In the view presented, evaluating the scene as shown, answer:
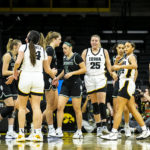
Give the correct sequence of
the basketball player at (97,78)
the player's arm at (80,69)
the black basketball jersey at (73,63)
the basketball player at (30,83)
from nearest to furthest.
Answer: the basketball player at (30,83) < the player's arm at (80,69) < the black basketball jersey at (73,63) < the basketball player at (97,78)

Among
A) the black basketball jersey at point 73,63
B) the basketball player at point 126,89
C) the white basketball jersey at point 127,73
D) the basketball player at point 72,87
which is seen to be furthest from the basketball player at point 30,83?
the white basketball jersey at point 127,73

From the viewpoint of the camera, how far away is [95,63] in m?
7.06

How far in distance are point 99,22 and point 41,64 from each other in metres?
10.7

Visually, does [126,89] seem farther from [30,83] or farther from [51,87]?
[30,83]

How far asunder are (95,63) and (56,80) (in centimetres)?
99

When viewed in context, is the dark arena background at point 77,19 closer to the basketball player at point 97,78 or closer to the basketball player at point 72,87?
the basketball player at point 97,78

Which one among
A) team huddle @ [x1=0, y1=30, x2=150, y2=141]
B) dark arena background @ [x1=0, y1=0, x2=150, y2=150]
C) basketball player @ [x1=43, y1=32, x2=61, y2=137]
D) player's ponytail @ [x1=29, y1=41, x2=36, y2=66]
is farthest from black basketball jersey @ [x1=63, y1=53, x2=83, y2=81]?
dark arena background @ [x1=0, y1=0, x2=150, y2=150]

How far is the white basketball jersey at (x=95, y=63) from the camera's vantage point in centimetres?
706

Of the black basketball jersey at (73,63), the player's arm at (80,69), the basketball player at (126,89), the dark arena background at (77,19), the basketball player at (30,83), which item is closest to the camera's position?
the basketball player at (30,83)

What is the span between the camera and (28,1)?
1683cm

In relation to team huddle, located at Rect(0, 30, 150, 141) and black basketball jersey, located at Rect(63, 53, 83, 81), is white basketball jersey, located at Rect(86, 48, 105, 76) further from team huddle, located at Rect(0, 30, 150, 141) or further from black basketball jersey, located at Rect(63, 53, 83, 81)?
black basketball jersey, located at Rect(63, 53, 83, 81)

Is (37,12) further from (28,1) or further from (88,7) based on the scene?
(88,7)

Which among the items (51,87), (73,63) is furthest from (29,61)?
(73,63)

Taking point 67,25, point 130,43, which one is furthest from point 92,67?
point 67,25
